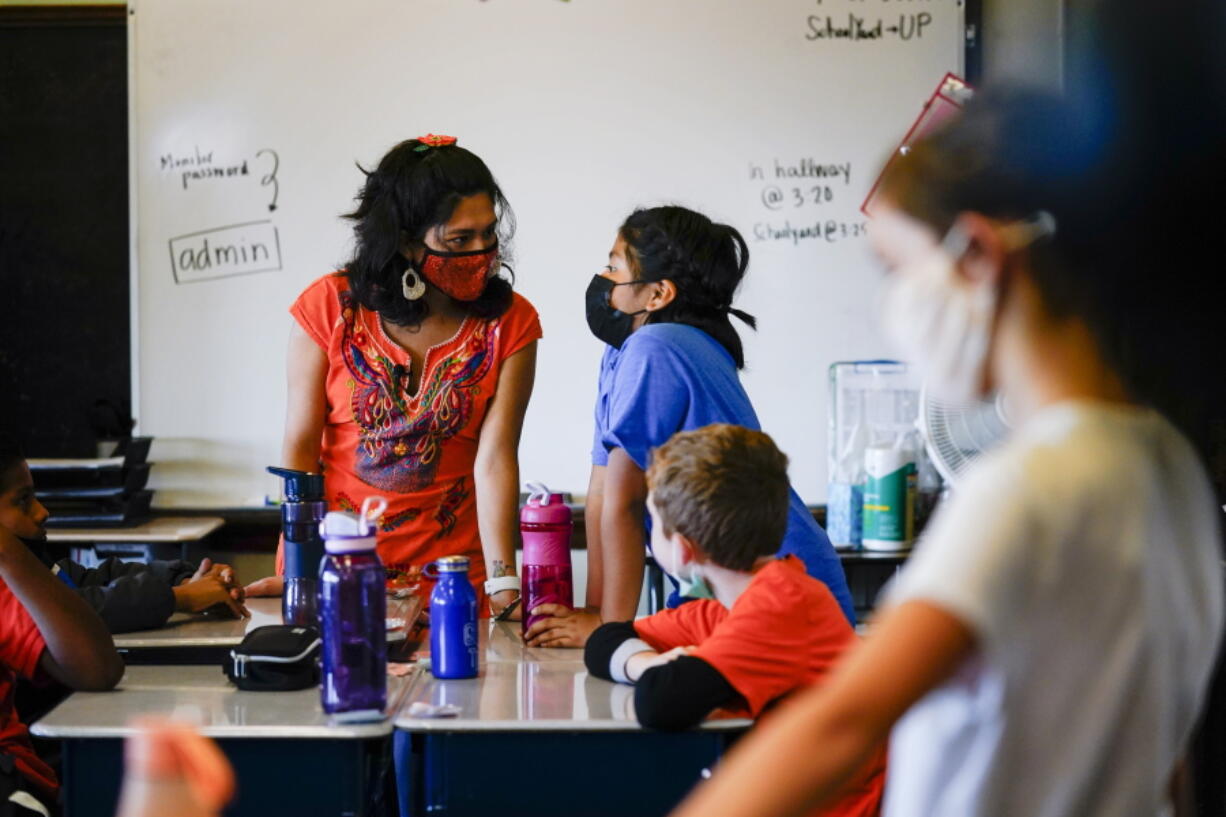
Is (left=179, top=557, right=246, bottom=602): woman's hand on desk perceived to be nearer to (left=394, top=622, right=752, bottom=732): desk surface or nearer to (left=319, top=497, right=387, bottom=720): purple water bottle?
(left=394, top=622, right=752, bottom=732): desk surface

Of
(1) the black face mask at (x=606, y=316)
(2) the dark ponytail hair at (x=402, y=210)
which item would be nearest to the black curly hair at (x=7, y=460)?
(2) the dark ponytail hair at (x=402, y=210)

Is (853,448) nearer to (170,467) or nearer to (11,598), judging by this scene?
(170,467)

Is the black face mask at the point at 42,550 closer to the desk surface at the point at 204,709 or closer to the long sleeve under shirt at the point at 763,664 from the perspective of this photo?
the desk surface at the point at 204,709

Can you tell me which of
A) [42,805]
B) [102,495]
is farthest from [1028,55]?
[42,805]

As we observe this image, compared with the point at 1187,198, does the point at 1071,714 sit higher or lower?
lower

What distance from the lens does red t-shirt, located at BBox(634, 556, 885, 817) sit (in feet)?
5.73

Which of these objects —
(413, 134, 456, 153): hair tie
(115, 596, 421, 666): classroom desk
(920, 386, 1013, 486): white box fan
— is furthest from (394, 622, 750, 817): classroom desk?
(920, 386, 1013, 486): white box fan

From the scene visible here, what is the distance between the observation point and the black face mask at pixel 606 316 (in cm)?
234

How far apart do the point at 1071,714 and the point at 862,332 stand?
312 cm

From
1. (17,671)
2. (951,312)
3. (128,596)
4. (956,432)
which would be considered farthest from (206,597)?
(956,432)

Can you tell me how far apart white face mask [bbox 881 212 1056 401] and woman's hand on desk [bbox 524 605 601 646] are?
1424 millimetres

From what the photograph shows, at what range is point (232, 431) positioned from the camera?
388cm

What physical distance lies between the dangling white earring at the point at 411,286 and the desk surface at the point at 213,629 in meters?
0.57

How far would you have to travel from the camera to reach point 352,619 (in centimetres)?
173
